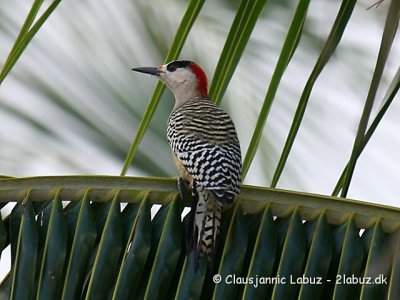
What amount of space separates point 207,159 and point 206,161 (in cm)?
2

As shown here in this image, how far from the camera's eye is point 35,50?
24.9 feet

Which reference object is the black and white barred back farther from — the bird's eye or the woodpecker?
the bird's eye

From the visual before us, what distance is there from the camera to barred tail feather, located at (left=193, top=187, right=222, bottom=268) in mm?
3088

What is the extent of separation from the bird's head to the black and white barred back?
19.7 inches

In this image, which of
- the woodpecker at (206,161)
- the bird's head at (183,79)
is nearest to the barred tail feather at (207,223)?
the woodpecker at (206,161)

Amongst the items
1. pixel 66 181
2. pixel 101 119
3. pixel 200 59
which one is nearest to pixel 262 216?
pixel 66 181

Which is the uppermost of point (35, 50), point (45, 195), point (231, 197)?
point (35, 50)

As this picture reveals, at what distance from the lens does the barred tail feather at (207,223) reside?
10.1 feet

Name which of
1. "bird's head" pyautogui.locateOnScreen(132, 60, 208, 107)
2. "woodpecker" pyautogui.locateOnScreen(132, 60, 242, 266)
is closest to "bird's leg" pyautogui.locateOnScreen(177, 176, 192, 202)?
"woodpecker" pyautogui.locateOnScreen(132, 60, 242, 266)

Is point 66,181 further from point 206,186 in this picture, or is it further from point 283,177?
point 283,177

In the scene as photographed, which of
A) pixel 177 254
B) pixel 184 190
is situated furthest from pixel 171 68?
pixel 177 254

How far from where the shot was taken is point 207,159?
3.68 metres

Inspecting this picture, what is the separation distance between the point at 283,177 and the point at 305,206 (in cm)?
437

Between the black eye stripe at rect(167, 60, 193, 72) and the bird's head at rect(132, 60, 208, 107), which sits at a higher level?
the black eye stripe at rect(167, 60, 193, 72)
